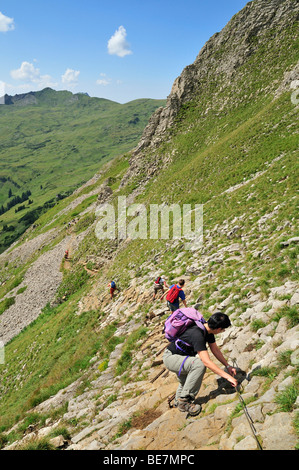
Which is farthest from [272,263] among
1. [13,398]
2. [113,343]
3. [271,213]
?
[13,398]

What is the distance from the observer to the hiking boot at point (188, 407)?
6741mm

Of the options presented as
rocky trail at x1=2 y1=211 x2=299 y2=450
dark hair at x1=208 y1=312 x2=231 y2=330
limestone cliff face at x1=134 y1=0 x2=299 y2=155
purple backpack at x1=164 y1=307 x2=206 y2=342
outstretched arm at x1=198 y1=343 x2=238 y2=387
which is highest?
limestone cliff face at x1=134 y1=0 x2=299 y2=155

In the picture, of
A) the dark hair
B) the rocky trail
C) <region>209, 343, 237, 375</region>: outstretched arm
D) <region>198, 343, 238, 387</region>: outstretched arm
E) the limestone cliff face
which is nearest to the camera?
the rocky trail

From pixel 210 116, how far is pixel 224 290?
5139cm

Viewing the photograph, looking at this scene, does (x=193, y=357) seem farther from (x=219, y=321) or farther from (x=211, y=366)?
(x=219, y=321)

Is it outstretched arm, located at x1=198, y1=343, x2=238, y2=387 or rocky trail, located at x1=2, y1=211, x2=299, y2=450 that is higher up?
outstretched arm, located at x1=198, y1=343, x2=238, y2=387

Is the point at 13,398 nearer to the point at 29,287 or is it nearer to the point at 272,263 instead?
the point at 272,263

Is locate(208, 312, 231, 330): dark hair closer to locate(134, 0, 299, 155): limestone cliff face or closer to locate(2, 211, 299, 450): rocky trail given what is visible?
locate(2, 211, 299, 450): rocky trail

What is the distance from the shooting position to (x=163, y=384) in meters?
9.67

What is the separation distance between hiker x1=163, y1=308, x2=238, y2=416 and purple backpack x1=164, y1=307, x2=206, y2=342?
0.06 meters

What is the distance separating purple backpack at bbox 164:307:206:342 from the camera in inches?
272

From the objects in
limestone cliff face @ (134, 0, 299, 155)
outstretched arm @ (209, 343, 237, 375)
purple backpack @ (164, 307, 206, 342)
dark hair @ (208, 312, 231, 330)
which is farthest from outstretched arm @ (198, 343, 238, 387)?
limestone cliff face @ (134, 0, 299, 155)

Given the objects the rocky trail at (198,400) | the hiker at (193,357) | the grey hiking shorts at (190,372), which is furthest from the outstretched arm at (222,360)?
the grey hiking shorts at (190,372)

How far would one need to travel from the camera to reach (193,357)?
697 cm
